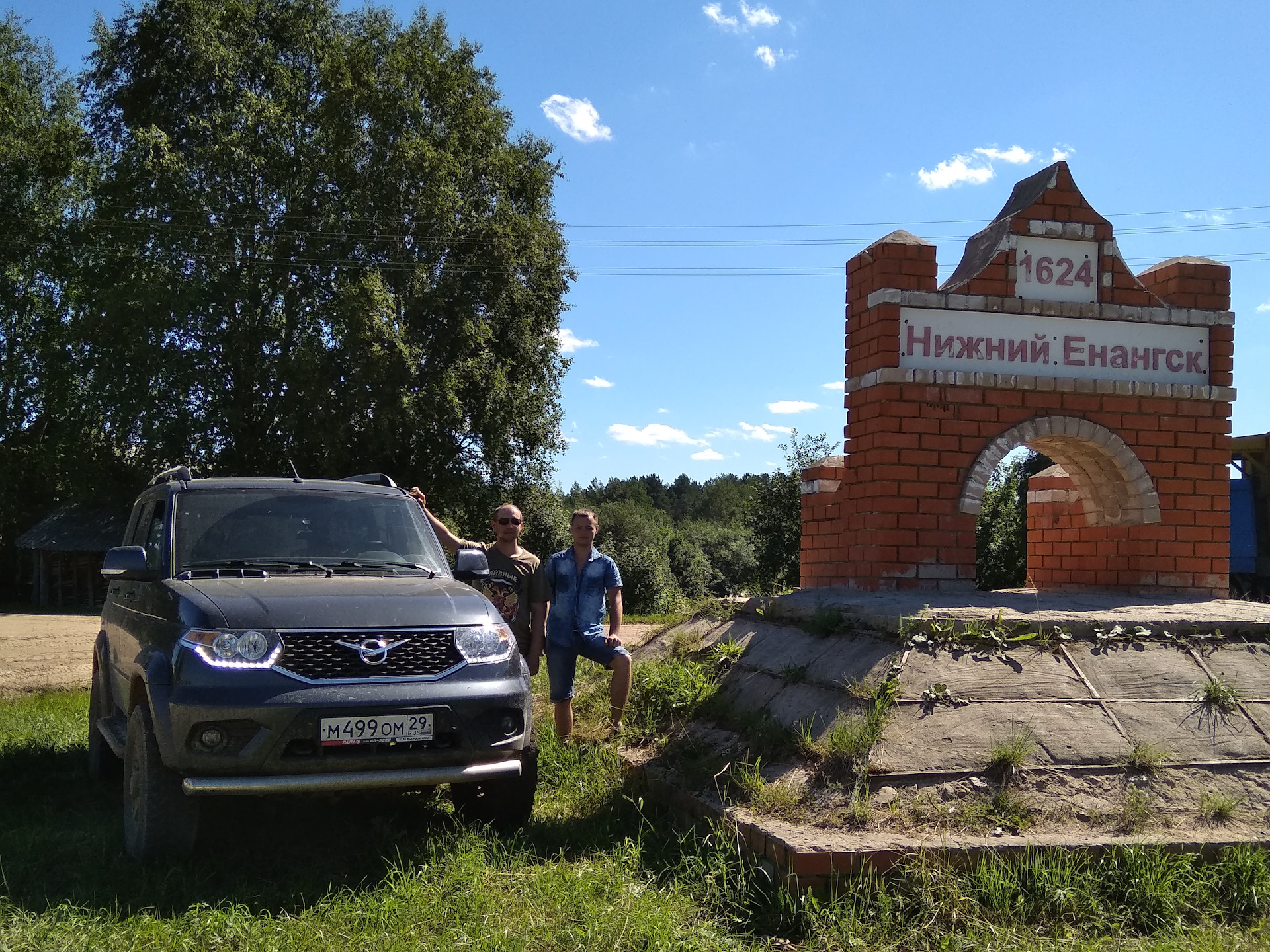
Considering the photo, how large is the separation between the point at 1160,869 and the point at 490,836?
10.3 ft

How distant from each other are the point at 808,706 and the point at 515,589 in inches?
89.1

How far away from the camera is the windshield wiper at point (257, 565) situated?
517 centimetres

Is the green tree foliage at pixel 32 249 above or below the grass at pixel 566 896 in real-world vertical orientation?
above

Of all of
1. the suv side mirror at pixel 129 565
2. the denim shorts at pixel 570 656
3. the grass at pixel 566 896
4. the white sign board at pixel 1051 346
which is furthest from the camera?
the white sign board at pixel 1051 346

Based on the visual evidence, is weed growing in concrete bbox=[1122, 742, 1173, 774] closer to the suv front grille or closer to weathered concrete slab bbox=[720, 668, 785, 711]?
weathered concrete slab bbox=[720, 668, 785, 711]

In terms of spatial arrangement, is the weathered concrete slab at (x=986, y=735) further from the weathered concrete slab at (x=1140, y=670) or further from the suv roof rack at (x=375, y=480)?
the suv roof rack at (x=375, y=480)

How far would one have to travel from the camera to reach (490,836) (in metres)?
5.12

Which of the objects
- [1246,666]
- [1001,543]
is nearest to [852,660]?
[1246,666]

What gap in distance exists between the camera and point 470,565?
563 centimetres

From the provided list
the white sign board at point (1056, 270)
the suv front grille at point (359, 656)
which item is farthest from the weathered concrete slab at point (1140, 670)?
the suv front grille at point (359, 656)

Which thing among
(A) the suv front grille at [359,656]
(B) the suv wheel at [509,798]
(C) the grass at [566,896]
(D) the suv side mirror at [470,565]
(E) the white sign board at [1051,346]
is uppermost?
(E) the white sign board at [1051,346]

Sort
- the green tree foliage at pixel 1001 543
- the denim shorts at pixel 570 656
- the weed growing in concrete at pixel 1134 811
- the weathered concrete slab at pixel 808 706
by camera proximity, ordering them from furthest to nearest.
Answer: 1. the green tree foliage at pixel 1001 543
2. the denim shorts at pixel 570 656
3. the weathered concrete slab at pixel 808 706
4. the weed growing in concrete at pixel 1134 811

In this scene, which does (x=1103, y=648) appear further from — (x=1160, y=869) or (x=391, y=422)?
(x=391, y=422)

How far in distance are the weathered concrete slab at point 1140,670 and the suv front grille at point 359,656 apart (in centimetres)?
361
